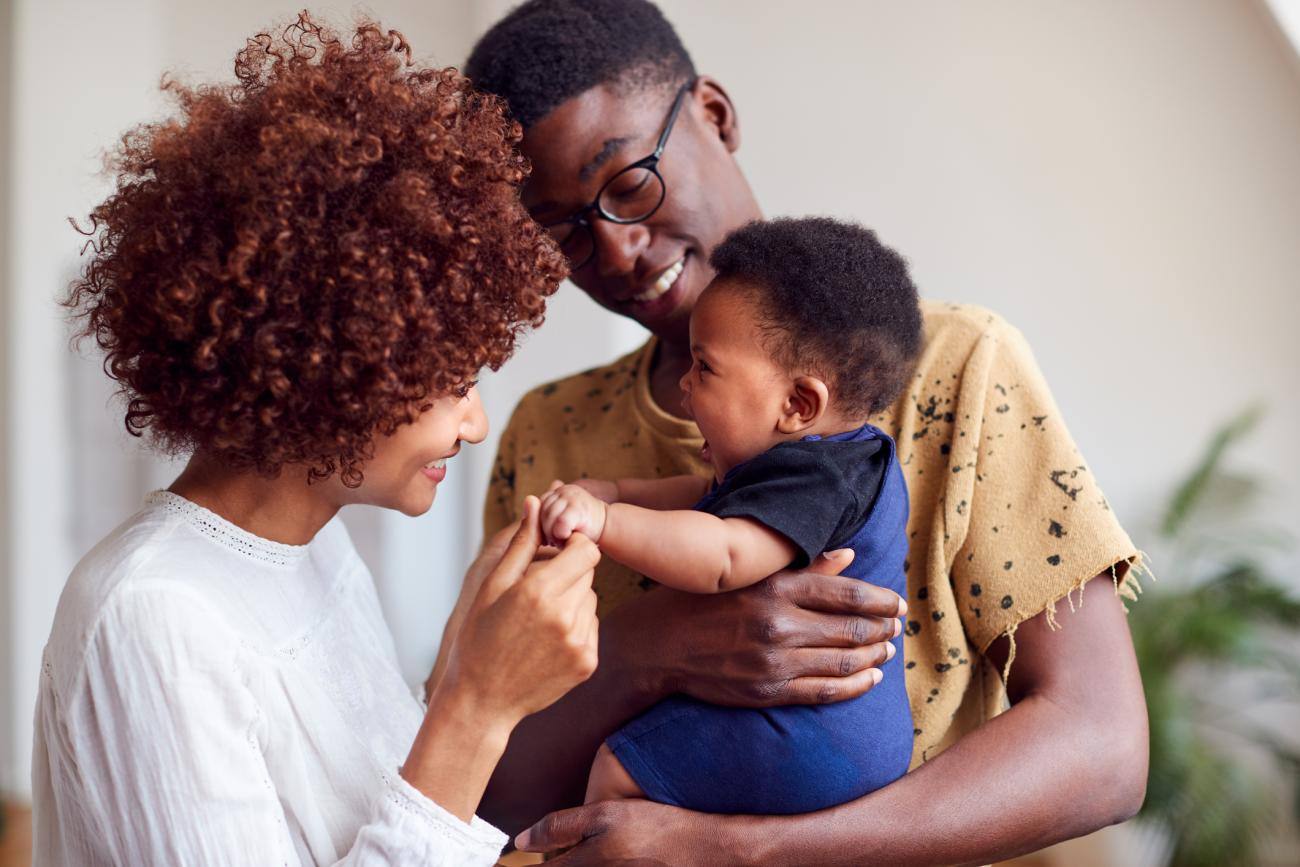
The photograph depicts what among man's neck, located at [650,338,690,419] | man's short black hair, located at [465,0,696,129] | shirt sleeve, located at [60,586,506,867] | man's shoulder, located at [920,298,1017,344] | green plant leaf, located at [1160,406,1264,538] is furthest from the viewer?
green plant leaf, located at [1160,406,1264,538]

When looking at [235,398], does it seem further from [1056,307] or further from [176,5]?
[176,5]

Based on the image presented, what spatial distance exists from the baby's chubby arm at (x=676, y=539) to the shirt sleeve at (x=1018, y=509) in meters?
0.31

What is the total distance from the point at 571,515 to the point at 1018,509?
23.1 inches

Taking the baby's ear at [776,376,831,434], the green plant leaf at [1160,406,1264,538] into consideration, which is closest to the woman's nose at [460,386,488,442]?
the baby's ear at [776,376,831,434]

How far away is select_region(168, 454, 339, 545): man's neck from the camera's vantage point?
4.21 ft

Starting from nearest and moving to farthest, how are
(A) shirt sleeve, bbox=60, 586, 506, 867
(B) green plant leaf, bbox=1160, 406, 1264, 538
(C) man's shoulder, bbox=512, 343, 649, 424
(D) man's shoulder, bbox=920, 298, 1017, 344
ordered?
(A) shirt sleeve, bbox=60, 586, 506, 867 → (D) man's shoulder, bbox=920, 298, 1017, 344 → (C) man's shoulder, bbox=512, 343, 649, 424 → (B) green plant leaf, bbox=1160, 406, 1264, 538

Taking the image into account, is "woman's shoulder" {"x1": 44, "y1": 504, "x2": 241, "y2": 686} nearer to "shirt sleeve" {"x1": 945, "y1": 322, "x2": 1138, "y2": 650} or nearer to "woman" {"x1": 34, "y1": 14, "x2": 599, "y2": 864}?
"woman" {"x1": 34, "y1": 14, "x2": 599, "y2": 864}

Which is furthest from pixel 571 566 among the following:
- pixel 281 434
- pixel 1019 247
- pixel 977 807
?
pixel 1019 247

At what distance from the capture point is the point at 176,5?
16.6ft

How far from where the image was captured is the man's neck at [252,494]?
128cm

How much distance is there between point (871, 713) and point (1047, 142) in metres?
3.81

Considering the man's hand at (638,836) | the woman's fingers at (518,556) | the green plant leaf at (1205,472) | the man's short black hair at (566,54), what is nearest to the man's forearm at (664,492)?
the woman's fingers at (518,556)

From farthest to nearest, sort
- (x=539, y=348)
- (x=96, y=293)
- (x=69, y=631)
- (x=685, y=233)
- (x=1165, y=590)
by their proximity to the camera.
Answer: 1. (x=539, y=348)
2. (x=1165, y=590)
3. (x=685, y=233)
4. (x=96, y=293)
5. (x=69, y=631)

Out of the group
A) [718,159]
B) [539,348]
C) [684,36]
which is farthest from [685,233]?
[684,36]
